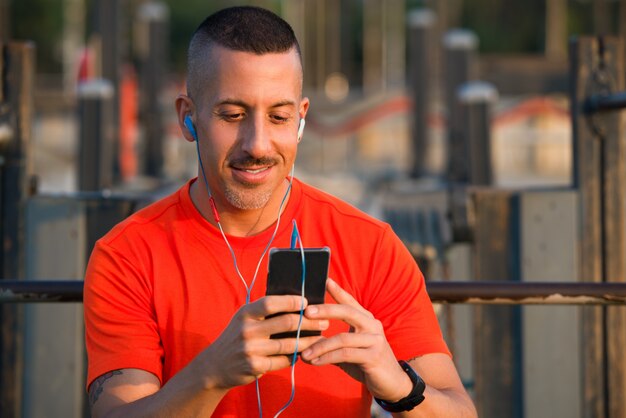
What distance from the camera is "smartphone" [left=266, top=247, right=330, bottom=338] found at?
2.22 metres

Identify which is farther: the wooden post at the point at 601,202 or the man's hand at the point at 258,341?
the wooden post at the point at 601,202

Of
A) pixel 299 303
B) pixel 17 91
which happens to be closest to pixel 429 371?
pixel 299 303

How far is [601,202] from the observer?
4637 mm

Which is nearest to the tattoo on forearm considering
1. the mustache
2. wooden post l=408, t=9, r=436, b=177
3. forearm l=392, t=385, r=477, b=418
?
the mustache

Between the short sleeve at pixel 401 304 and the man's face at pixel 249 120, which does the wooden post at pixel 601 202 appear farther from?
the man's face at pixel 249 120

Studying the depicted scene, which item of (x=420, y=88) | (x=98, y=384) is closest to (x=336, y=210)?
(x=98, y=384)

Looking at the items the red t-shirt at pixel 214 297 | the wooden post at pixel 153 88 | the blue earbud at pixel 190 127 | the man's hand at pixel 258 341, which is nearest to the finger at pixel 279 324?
the man's hand at pixel 258 341

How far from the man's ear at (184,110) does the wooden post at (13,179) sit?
77.9 inches

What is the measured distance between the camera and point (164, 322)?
2562 millimetres

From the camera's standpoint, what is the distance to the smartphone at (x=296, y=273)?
2225mm

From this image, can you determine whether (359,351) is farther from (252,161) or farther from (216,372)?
(252,161)

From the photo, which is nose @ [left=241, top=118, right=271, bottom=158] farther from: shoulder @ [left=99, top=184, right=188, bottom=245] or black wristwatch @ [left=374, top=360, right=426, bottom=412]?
black wristwatch @ [left=374, top=360, right=426, bottom=412]

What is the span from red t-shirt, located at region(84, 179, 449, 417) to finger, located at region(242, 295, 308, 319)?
1.22 ft

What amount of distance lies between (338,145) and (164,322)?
54.5 feet
